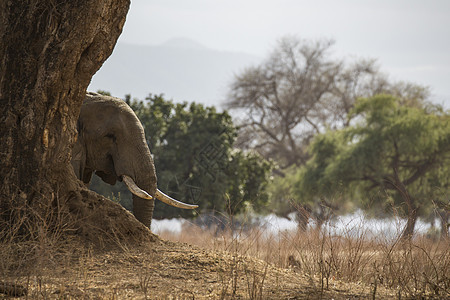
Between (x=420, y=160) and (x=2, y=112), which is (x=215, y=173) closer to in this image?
(x=420, y=160)

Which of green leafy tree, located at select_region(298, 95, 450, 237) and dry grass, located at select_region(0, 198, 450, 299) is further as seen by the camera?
green leafy tree, located at select_region(298, 95, 450, 237)

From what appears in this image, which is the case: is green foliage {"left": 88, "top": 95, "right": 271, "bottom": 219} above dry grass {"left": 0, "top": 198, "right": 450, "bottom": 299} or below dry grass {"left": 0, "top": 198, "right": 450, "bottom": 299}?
above

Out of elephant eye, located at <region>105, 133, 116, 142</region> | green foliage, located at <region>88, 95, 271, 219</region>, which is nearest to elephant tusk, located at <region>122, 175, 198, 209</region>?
elephant eye, located at <region>105, 133, 116, 142</region>

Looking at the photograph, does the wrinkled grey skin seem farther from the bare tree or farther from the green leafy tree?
the bare tree

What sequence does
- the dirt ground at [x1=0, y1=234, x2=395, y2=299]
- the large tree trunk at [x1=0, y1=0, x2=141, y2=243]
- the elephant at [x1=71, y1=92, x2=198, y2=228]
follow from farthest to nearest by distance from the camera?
1. the elephant at [x1=71, y1=92, x2=198, y2=228]
2. the large tree trunk at [x1=0, y1=0, x2=141, y2=243]
3. the dirt ground at [x1=0, y1=234, x2=395, y2=299]

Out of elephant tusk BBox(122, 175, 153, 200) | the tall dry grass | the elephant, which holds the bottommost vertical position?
the tall dry grass

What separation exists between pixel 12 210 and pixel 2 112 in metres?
1.02

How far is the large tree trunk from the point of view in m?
5.79

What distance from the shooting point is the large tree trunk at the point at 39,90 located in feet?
19.0

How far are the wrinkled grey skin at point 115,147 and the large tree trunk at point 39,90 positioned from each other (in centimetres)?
176

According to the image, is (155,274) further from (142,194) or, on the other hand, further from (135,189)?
(135,189)

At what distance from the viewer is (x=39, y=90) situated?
5832 millimetres

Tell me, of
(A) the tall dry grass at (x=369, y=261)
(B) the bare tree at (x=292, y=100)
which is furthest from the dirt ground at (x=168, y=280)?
(B) the bare tree at (x=292, y=100)

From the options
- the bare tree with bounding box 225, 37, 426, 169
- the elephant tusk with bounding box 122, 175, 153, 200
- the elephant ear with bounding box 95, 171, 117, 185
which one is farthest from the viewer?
the bare tree with bounding box 225, 37, 426, 169
